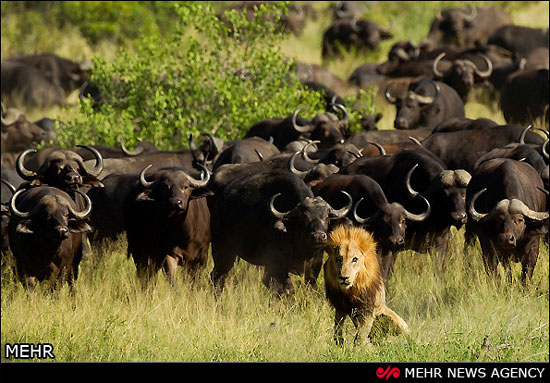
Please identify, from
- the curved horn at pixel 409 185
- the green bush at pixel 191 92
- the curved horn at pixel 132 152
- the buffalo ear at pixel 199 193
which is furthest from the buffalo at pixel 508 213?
the green bush at pixel 191 92

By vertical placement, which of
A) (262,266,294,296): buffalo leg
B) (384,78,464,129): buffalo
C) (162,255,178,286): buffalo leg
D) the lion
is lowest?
(384,78,464,129): buffalo

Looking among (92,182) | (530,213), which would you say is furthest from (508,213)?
(92,182)

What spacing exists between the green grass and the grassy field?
0.04 feet

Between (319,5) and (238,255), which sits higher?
(238,255)

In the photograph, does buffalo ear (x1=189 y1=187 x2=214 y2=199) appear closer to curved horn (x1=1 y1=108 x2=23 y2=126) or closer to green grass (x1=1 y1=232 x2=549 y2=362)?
green grass (x1=1 y1=232 x2=549 y2=362)

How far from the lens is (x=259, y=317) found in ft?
32.6

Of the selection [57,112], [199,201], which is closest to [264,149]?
[199,201]

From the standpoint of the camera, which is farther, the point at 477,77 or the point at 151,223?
the point at 477,77

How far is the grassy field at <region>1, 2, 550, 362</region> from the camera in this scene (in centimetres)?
879

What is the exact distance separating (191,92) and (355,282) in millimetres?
9748

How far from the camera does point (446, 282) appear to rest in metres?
11.6

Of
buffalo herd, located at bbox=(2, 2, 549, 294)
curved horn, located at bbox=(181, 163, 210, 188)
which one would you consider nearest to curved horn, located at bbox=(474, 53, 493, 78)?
buffalo herd, located at bbox=(2, 2, 549, 294)
